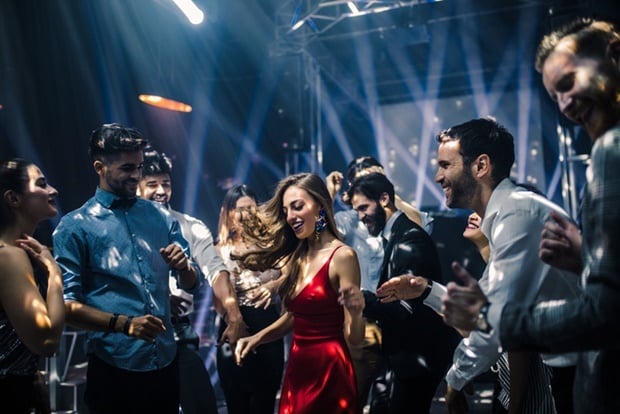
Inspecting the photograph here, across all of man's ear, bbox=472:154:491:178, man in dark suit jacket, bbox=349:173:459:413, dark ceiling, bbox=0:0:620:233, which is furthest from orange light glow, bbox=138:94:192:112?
man's ear, bbox=472:154:491:178

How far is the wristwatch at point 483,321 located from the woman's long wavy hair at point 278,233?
1.60 meters

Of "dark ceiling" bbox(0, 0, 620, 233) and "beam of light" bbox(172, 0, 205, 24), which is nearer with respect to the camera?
"beam of light" bbox(172, 0, 205, 24)

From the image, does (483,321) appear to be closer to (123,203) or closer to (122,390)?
(122,390)

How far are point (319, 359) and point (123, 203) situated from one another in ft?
3.97

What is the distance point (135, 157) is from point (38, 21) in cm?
347

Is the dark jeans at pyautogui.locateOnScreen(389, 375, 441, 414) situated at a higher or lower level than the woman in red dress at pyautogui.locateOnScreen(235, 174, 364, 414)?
lower

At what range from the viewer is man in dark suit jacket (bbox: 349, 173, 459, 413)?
280cm

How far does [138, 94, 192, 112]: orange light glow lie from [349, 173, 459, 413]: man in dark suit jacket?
4615 mm

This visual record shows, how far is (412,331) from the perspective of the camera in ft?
9.52

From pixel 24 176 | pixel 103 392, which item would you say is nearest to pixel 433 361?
pixel 103 392

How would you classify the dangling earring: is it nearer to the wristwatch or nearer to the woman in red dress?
the woman in red dress

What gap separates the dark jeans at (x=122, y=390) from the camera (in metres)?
2.33

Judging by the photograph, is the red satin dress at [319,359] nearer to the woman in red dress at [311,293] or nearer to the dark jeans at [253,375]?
the woman in red dress at [311,293]

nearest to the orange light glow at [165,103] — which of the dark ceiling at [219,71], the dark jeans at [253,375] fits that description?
the dark ceiling at [219,71]
